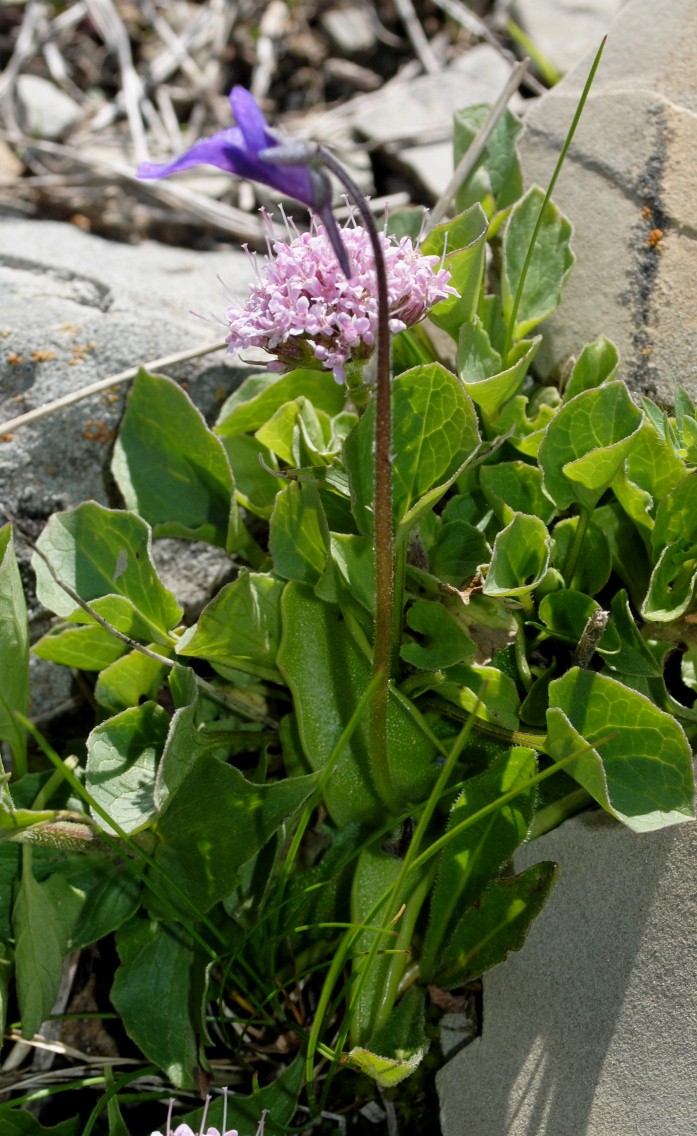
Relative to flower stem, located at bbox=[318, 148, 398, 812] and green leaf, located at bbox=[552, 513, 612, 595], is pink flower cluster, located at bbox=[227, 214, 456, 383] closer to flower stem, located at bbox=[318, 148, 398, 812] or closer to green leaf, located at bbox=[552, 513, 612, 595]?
flower stem, located at bbox=[318, 148, 398, 812]

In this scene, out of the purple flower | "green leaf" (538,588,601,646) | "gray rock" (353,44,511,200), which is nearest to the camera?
the purple flower

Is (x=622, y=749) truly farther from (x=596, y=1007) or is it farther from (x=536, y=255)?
(x=536, y=255)

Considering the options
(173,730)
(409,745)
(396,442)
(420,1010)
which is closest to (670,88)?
(396,442)

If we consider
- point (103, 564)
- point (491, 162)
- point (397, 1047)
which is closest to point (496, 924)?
point (397, 1047)

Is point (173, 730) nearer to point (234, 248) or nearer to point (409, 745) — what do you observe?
point (409, 745)

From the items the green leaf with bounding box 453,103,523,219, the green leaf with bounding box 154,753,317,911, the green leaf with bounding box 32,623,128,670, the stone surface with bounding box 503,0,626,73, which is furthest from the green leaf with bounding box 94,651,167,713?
the stone surface with bounding box 503,0,626,73
